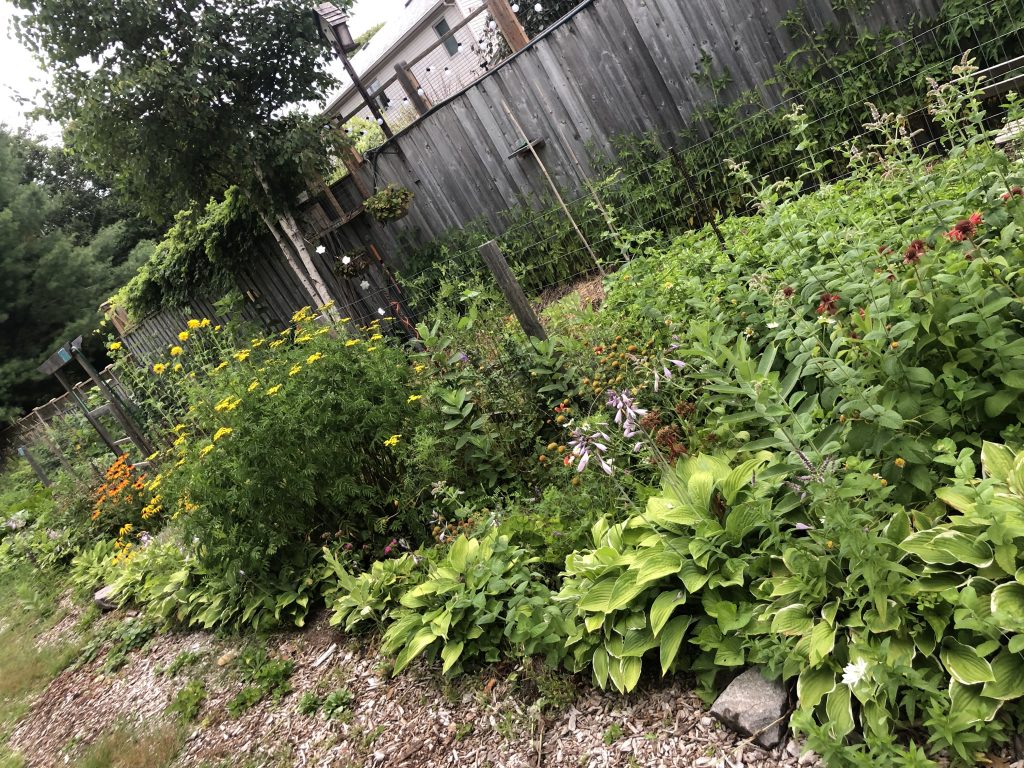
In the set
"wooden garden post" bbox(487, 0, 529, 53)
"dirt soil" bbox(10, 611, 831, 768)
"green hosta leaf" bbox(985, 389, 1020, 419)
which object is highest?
"wooden garden post" bbox(487, 0, 529, 53)

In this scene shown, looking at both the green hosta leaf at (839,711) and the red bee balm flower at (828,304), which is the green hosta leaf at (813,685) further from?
the red bee balm flower at (828,304)

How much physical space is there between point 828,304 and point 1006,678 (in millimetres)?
1048

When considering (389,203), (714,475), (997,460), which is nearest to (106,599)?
(389,203)

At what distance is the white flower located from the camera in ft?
5.41

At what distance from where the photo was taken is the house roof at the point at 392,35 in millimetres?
23766

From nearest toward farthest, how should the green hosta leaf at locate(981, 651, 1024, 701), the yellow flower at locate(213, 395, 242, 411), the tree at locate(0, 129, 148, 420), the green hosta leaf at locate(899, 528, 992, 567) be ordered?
1. the green hosta leaf at locate(981, 651, 1024, 701)
2. the green hosta leaf at locate(899, 528, 992, 567)
3. the yellow flower at locate(213, 395, 242, 411)
4. the tree at locate(0, 129, 148, 420)

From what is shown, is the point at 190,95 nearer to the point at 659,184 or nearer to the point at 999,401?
the point at 659,184

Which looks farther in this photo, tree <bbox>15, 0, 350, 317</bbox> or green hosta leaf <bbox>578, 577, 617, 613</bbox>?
tree <bbox>15, 0, 350, 317</bbox>

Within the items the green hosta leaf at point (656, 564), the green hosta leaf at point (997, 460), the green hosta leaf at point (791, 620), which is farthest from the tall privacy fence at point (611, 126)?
the green hosta leaf at point (791, 620)

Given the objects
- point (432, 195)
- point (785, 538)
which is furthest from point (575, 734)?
point (432, 195)

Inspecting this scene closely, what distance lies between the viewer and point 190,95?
24.8ft

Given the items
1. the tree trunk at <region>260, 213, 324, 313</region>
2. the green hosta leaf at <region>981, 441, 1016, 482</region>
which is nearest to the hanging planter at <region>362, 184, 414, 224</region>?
the tree trunk at <region>260, 213, 324, 313</region>

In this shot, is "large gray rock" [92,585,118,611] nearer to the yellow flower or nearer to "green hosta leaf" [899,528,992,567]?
the yellow flower

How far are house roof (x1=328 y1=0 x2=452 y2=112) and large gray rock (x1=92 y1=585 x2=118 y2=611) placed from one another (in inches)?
827
